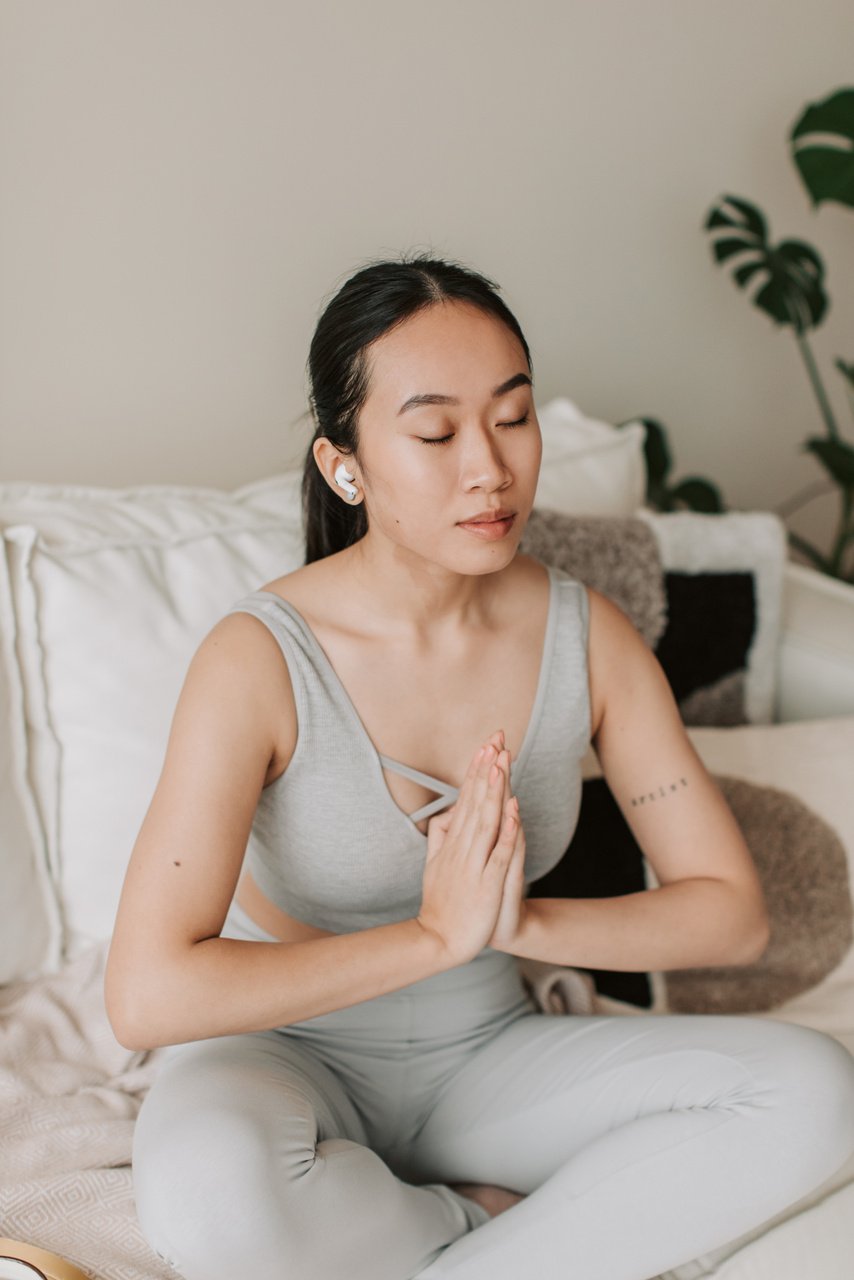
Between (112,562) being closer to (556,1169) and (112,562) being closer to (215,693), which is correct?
(215,693)

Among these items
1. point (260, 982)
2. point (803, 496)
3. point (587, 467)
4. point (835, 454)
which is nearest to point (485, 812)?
point (260, 982)

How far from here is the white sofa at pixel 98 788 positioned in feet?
3.67

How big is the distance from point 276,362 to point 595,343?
0.74 metres

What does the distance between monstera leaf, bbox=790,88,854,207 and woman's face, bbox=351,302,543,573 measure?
1.23 meters

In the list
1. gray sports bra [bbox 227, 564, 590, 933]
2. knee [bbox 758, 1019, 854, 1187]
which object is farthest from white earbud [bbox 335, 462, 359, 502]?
knee [bbox 758, 1019, 854, 1187]

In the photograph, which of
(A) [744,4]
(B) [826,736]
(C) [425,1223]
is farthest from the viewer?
(A) [744,4]

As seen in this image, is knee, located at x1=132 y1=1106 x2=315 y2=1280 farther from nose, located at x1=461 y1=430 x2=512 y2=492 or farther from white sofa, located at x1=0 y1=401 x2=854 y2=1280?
nose, located at x1=461 y1=430 x2=512 y2=492

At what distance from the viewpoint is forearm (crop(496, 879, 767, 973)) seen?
1.18 metres

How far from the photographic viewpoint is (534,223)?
218 centimetres

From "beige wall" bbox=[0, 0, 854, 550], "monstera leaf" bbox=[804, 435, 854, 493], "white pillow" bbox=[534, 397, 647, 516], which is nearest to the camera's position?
"beige wall" bbox=[0, 0, 854, 550]

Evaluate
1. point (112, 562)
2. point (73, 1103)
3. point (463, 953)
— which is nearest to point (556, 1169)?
point (463, 953)

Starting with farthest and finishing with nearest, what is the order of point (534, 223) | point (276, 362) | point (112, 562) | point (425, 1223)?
point (534, 223) < point (276, 362) < point (112, 562) < point (425, 1223)

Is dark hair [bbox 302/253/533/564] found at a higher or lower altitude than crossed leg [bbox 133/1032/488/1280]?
higher

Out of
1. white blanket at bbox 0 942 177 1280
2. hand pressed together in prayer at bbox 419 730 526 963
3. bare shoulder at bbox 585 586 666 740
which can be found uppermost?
bare shoulder at bbox 585 586 666 740
